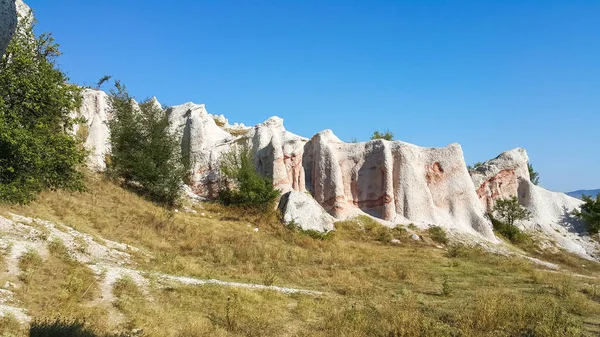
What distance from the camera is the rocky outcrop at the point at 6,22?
9.50 feet

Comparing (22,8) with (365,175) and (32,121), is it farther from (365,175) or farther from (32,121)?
(365,175)

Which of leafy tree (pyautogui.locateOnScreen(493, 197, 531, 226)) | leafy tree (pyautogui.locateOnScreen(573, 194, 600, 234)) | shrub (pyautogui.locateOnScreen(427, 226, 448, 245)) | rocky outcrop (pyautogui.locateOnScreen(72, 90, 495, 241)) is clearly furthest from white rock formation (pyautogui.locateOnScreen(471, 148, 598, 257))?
shrub (pyautogui.locateOnScreen(427, 226, 448, 245))

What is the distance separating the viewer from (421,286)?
1619 centimetres

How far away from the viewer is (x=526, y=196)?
127 feet

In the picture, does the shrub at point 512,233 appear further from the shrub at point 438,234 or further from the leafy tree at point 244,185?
the leafy tree at point 244,185

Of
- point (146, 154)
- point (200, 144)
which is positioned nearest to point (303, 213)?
point (146, 154)

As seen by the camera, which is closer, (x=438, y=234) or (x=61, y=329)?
(x=61, y=329)

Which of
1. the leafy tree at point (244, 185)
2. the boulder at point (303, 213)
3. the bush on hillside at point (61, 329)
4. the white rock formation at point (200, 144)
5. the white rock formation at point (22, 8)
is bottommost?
the bush on hillside at point (61, 329)

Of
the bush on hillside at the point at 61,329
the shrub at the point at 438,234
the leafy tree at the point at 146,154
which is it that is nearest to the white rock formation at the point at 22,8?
the leafy tree at the point at 146,154

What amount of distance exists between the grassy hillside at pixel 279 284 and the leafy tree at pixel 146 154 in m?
2.11

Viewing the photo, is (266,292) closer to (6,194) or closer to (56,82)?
(6,194)

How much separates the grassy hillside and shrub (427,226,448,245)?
A: 1432mm

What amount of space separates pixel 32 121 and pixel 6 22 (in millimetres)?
15396

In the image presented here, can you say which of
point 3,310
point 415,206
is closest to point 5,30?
point 3,310
